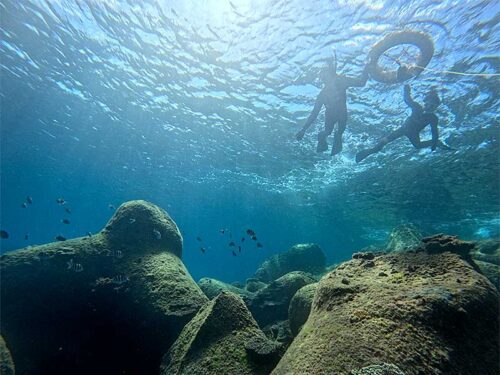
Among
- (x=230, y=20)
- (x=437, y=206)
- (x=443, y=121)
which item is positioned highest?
(x=230, y=20)

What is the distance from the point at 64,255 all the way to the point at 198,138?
A: 17604 mm

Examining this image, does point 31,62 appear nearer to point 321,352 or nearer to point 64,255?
point 64,255

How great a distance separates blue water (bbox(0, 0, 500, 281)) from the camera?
35.2ft

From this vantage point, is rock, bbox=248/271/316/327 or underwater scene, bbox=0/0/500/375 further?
rock, bbox=248/271/316/327

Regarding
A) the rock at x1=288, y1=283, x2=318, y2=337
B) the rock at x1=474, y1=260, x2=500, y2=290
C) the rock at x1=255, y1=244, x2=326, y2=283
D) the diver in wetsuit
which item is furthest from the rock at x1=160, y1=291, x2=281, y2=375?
the rock at x1=255, y1=244, x2=326, y2=283

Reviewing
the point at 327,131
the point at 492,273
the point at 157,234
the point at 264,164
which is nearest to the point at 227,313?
the point at 157,234

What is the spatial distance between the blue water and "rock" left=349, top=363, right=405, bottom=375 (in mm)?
11115

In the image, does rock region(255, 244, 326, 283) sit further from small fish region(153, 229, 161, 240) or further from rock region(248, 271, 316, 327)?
small fish region(153, 229, 161, 240)

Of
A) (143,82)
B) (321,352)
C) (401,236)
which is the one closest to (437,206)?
(401,236)

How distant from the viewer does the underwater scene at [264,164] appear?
2582mm

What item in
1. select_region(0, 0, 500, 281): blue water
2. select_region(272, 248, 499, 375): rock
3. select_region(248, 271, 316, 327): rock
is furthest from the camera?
select_region(0, 0, 500, 281): blue water

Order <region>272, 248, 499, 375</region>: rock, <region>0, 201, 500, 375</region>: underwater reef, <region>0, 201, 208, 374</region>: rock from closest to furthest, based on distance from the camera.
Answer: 1. <region>272, 248, 499, 375</region>: rock
2. <region>0, 201, 500, 375</region>: underwater reef
3. <region>0, 201, 208, 374</region>: rock

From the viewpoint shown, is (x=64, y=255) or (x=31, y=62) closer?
(x=64, y=255)

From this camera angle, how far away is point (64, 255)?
605 cm
